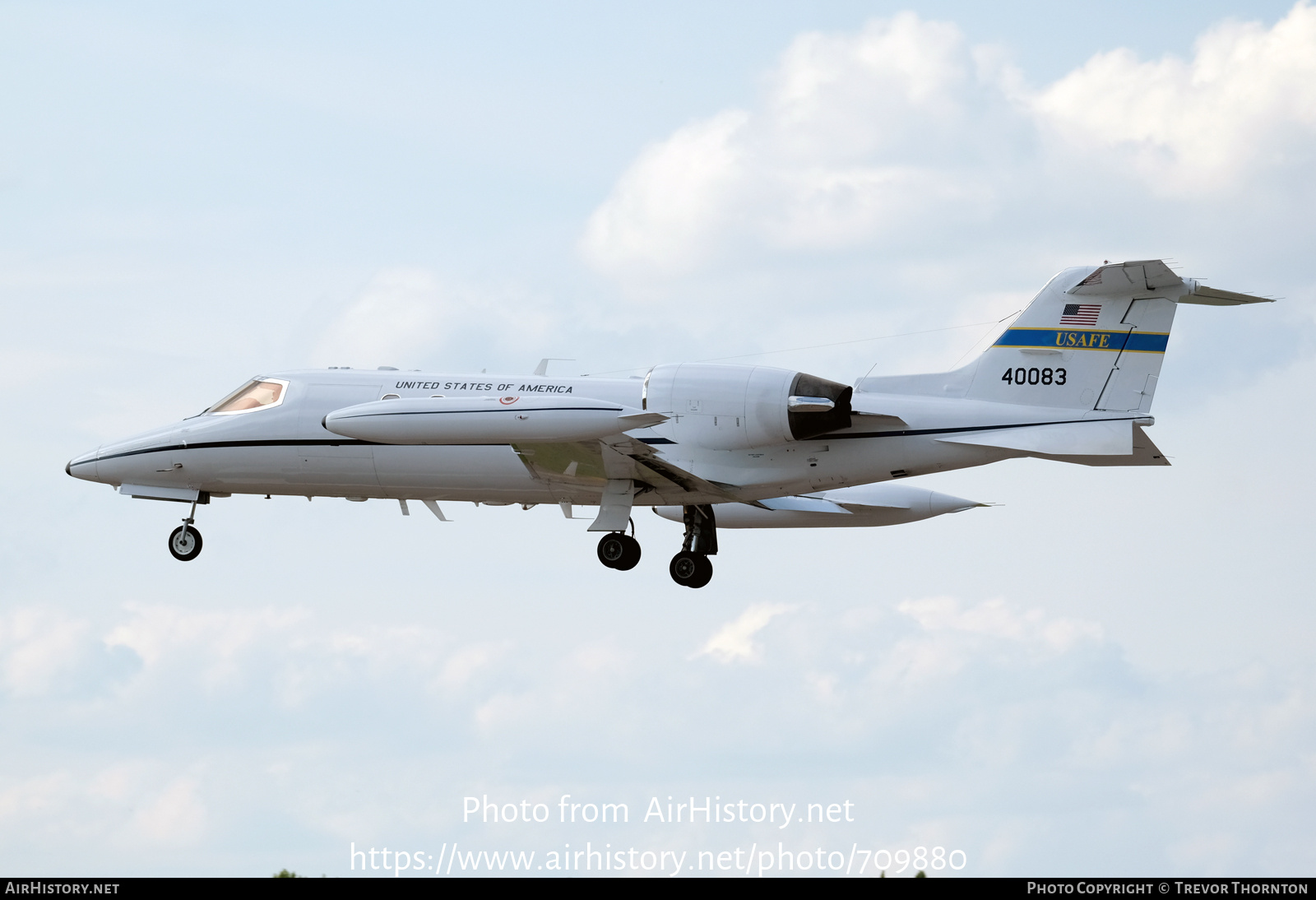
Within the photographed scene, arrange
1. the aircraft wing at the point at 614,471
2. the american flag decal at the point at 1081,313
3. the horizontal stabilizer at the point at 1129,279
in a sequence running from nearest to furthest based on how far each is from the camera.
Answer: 1. the horizontal stabilizer at the point at 1129,279
2. the american flag decal at the point at 1081,313
3. the aircraft wing at the point at 614,471

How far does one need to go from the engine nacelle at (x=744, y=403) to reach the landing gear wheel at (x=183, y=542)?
27.3 feet

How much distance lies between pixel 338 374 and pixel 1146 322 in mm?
12189

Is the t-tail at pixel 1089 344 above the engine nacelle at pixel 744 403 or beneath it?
above

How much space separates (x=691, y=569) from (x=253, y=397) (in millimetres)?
7475

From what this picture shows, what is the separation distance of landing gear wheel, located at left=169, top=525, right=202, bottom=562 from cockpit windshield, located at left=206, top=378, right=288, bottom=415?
2000mm

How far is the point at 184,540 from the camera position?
2850 centimetres

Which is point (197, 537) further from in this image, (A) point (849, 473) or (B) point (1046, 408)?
(B) point (1046, 408)

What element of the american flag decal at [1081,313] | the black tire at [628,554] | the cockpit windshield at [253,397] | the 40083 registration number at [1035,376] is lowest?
the black tire at [628,554]

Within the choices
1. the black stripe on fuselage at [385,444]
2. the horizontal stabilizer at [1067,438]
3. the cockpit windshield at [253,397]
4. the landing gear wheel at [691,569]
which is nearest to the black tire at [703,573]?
the landing gear wheel at [691,569]

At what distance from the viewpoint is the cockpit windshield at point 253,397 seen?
27.5 meters

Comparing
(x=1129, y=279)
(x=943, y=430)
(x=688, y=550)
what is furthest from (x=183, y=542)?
(x=1129, y=279)

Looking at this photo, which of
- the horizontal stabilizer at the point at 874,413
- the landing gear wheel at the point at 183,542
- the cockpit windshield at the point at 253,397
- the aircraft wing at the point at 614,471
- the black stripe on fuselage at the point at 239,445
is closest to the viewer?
the horizontal stabilizer at the point at 874,413

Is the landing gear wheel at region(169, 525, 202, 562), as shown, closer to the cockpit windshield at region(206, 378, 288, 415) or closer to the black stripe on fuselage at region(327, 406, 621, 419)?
the cockpit windshield at region(206, 378, 288, 415)

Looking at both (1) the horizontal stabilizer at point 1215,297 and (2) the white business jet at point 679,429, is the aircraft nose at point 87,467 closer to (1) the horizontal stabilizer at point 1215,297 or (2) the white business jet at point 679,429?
(2) the white business jet at point 679,429
